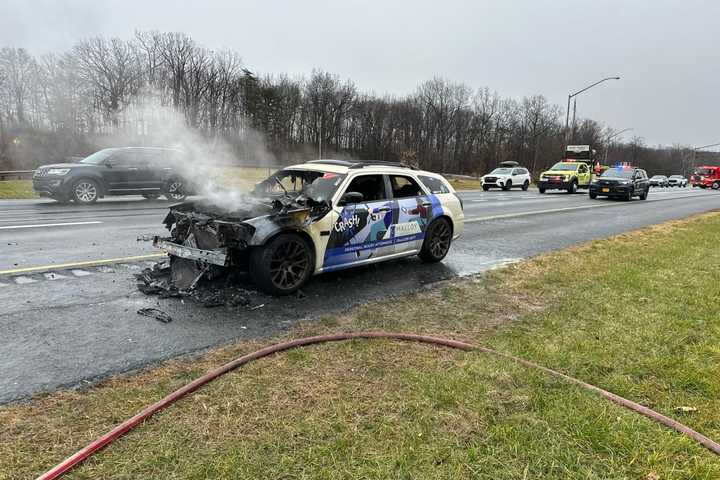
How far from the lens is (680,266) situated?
7.33 metres

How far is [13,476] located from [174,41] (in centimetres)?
2849

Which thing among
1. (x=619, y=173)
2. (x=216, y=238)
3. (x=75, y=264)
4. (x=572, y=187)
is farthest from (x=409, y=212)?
(x=572, y=187)

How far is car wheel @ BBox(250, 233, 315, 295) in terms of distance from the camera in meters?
5.04

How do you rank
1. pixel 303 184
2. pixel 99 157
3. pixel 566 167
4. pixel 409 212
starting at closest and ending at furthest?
pixel 303 184
pixel 409 212
pixel 99 157
pixel 566 167

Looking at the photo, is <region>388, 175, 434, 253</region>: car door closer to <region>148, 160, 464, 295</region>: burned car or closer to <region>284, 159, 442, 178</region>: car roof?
<region>148, 160, 464, 295</region>: burned car

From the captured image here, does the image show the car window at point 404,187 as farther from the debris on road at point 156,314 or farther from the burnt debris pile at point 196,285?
the debris on road at point 156,314

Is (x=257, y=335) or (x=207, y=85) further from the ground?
(x=207, y=85)

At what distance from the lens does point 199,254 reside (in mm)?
5016

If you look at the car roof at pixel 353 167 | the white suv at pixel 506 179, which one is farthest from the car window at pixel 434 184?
the white suv at pixel 506 179

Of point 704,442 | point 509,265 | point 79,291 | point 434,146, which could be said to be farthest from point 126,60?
point 434,146

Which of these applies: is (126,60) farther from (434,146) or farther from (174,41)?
(434,146)

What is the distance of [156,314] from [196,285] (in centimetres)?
73

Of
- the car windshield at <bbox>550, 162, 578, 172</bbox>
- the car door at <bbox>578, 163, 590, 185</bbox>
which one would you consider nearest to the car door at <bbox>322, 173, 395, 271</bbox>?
the car windshield at <bbox>550, 162, 578, 172</bbox>

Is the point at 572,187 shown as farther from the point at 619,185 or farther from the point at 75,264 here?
the point at 75,264
